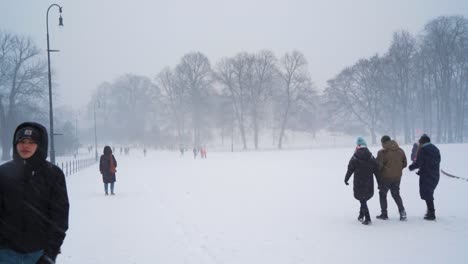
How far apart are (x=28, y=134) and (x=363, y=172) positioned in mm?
6693

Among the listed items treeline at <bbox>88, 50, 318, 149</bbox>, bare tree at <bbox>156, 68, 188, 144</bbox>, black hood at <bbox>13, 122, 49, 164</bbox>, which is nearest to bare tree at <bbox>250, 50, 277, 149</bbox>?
treeline at <bbox>88, 50, 318, 149</bbox>

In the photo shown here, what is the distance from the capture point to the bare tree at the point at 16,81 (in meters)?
37.7

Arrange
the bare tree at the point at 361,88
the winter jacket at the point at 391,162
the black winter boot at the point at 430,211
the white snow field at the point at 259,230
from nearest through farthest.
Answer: the white snow field at the point at 259,230, the black winter boot at the point at 430,211, the winter jacket at the point at 391,162, the bare tree at the point at 361,88

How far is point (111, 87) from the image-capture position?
9306 centimetres

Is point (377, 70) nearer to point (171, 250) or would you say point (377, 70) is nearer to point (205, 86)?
point (205, 86)

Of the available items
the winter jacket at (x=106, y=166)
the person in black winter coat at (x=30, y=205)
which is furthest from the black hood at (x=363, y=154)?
the winter jacket at (x=106, y=166)

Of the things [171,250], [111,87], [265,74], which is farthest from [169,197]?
[111,87]

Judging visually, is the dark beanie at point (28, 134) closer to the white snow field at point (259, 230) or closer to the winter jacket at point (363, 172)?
the white snow field at point (259, 230)

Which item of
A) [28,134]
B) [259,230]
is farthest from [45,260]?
[259,230]

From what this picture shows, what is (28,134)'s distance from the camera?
142 inches

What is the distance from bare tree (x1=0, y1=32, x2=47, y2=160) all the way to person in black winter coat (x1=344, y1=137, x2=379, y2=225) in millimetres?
39553

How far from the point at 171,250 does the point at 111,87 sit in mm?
93545

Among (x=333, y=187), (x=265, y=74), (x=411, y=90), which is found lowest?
(x=333, y=187)

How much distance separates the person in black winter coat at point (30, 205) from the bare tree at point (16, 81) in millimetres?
40159
